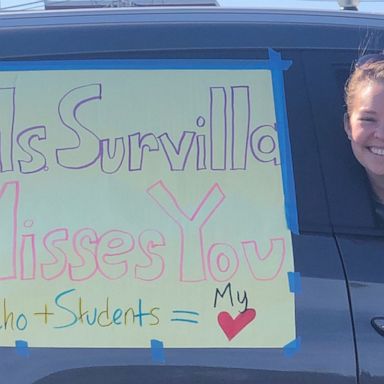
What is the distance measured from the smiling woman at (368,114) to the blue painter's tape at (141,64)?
0.23 meters

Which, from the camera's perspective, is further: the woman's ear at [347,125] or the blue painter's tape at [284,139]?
the woman's ear at [347,125]

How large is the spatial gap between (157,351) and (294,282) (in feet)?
1.28

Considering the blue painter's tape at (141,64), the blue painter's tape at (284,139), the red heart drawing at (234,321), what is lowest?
the red heart drawing at (234,321)

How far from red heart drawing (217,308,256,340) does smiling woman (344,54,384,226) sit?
0.45 m

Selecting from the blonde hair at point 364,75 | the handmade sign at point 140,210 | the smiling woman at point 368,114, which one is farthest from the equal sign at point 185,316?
the blonde hair at point 364,75

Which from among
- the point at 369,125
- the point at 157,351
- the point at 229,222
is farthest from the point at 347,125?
the point at 157,351

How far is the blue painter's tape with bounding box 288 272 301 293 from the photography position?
1973 millimetres

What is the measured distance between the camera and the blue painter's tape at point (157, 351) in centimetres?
194

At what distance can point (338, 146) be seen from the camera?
212 cm

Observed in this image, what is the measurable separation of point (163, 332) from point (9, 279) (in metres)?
0.41

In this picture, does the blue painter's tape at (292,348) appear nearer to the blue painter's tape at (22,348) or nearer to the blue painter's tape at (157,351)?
the blue painter's tape at (157,351)

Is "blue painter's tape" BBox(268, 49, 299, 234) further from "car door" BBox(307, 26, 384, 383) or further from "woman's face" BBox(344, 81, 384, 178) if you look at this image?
"woman's face" BBox(344, 81, 384, 178)

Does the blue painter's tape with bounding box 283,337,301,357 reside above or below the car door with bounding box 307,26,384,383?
below

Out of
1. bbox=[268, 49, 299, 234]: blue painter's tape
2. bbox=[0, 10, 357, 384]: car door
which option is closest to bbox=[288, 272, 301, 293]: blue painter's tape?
bbox=[0, 10, 357, 384]: car door
